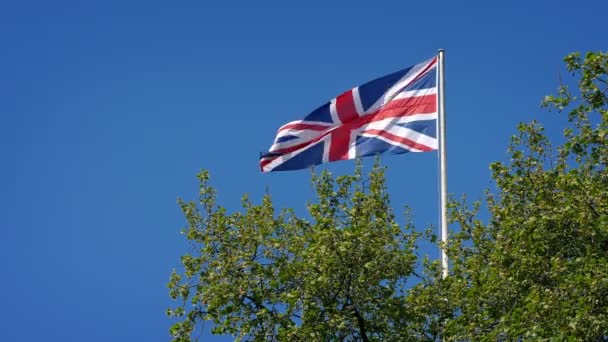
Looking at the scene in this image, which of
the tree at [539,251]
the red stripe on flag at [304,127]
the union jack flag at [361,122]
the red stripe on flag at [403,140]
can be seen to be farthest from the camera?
the red stripe on flag at [304,127]

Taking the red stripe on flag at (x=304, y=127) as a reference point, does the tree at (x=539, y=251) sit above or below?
below

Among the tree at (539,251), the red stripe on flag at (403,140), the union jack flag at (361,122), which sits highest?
the union jack flag at (361,122)

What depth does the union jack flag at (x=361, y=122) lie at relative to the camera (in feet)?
125

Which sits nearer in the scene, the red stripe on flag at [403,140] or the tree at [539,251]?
the tree at [539,251]

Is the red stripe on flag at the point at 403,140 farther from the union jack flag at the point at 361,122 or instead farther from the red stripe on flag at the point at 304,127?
the red stripe on flag at the point at 304,127

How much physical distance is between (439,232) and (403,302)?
3661mm

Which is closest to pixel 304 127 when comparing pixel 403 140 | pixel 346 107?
pixel 346 107

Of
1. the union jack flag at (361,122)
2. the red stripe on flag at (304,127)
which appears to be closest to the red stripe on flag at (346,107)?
the union jack flag at (361,122)

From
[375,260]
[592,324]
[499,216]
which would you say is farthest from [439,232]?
[592,324]

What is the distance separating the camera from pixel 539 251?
29.4m

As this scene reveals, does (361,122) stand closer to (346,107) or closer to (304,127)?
(346,107)

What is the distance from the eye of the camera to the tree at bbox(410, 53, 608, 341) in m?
26.1

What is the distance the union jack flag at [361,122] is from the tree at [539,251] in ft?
15.6

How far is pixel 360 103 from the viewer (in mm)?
38781
